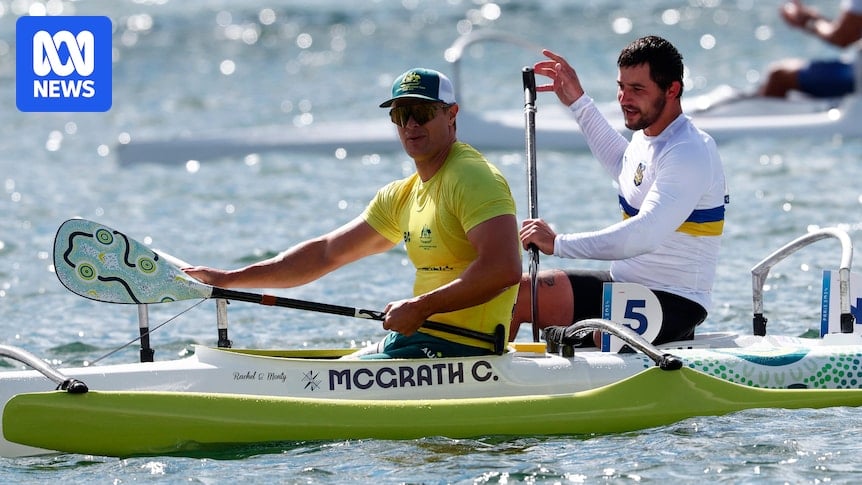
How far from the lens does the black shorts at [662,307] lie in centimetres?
568

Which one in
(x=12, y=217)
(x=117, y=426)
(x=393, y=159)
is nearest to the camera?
(x=117, y=426)

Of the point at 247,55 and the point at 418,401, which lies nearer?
the point at 418,401

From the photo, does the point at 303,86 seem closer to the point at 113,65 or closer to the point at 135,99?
the point at 135,99

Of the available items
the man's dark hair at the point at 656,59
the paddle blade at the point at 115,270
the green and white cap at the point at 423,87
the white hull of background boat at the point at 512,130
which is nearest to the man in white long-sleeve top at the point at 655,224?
the man's dark hair at the point at 656,59

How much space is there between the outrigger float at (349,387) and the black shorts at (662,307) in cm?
12

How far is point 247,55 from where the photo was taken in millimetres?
21734

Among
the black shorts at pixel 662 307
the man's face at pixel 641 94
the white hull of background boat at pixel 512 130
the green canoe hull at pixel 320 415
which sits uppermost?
the white hull of background boat at pixel 512 130

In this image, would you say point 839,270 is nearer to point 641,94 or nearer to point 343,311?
point 641,94

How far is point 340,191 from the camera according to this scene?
1245 cm

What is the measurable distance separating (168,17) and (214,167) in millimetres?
12533

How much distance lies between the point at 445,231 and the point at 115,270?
51.0 inches

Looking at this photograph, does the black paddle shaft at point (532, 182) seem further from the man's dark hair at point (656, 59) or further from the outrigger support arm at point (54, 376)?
the outrigger support arm at point (54, 376)

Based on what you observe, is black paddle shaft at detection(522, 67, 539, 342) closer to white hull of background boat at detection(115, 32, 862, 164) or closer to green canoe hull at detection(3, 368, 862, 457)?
green canoe hull at detection(3, 368, 862, 457)

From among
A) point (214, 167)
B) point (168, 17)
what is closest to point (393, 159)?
point (214, 167)
